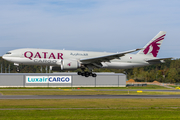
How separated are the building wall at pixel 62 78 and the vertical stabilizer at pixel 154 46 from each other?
54720 mm

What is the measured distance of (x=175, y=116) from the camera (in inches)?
1320

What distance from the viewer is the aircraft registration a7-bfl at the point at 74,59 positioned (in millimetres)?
46700

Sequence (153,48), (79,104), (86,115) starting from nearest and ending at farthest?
(86,115), (79,104), (153,48)

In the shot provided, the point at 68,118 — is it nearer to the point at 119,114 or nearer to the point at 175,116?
the point at 119,114

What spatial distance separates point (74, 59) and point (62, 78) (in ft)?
196

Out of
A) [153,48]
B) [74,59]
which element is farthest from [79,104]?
[153,48]

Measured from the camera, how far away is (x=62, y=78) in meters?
107

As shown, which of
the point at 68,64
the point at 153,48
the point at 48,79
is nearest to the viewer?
the point at 68,64

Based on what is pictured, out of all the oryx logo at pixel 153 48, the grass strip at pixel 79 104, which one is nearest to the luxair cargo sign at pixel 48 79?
the oryx logo at pixel 153 48

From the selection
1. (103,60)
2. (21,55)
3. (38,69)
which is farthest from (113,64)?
(38,69)

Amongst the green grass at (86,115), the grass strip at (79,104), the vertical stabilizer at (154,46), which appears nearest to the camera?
the green grass at (86,115)

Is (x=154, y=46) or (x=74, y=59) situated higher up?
(x=154, y=46)

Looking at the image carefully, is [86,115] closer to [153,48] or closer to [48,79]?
[153,48]

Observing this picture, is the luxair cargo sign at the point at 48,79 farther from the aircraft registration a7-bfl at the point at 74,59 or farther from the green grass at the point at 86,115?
the green grass at the point at 86,115
